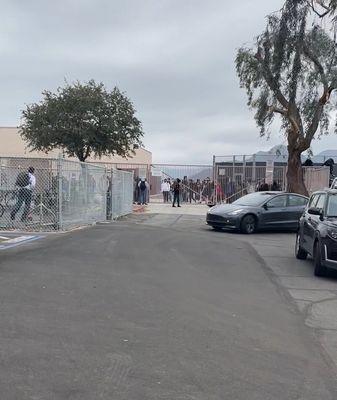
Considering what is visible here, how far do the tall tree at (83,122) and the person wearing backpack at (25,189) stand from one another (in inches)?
501

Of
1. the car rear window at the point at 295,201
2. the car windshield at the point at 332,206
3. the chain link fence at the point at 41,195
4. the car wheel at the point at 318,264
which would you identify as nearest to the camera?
the car wheel at the point at 318,264

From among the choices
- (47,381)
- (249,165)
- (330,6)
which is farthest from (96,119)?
(47,381)

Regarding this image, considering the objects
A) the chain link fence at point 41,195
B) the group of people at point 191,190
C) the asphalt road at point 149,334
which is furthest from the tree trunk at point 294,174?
the asphalt road at point 149,334

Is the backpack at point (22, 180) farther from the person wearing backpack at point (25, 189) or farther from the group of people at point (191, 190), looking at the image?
the group of people at point (191, 190)

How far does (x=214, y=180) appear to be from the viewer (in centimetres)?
3397

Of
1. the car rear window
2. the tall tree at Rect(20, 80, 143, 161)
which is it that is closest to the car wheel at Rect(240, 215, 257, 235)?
the car rear window

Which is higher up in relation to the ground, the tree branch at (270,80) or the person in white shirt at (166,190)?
the tree branch at (270,80)

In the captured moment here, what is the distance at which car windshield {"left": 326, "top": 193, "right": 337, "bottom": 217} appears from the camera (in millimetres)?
10642

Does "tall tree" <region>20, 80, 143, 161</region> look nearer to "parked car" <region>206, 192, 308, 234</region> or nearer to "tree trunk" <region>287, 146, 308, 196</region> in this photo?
"tree trunk" <region>287, 146, 308, 196</region>

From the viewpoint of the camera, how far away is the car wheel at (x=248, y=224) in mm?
17969

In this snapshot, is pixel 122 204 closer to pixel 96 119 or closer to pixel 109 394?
pixel 96 119

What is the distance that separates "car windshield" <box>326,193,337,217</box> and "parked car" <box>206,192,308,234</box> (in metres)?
6.90

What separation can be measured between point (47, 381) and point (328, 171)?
28.5 metres

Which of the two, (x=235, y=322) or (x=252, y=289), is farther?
(x=252, y=289)
